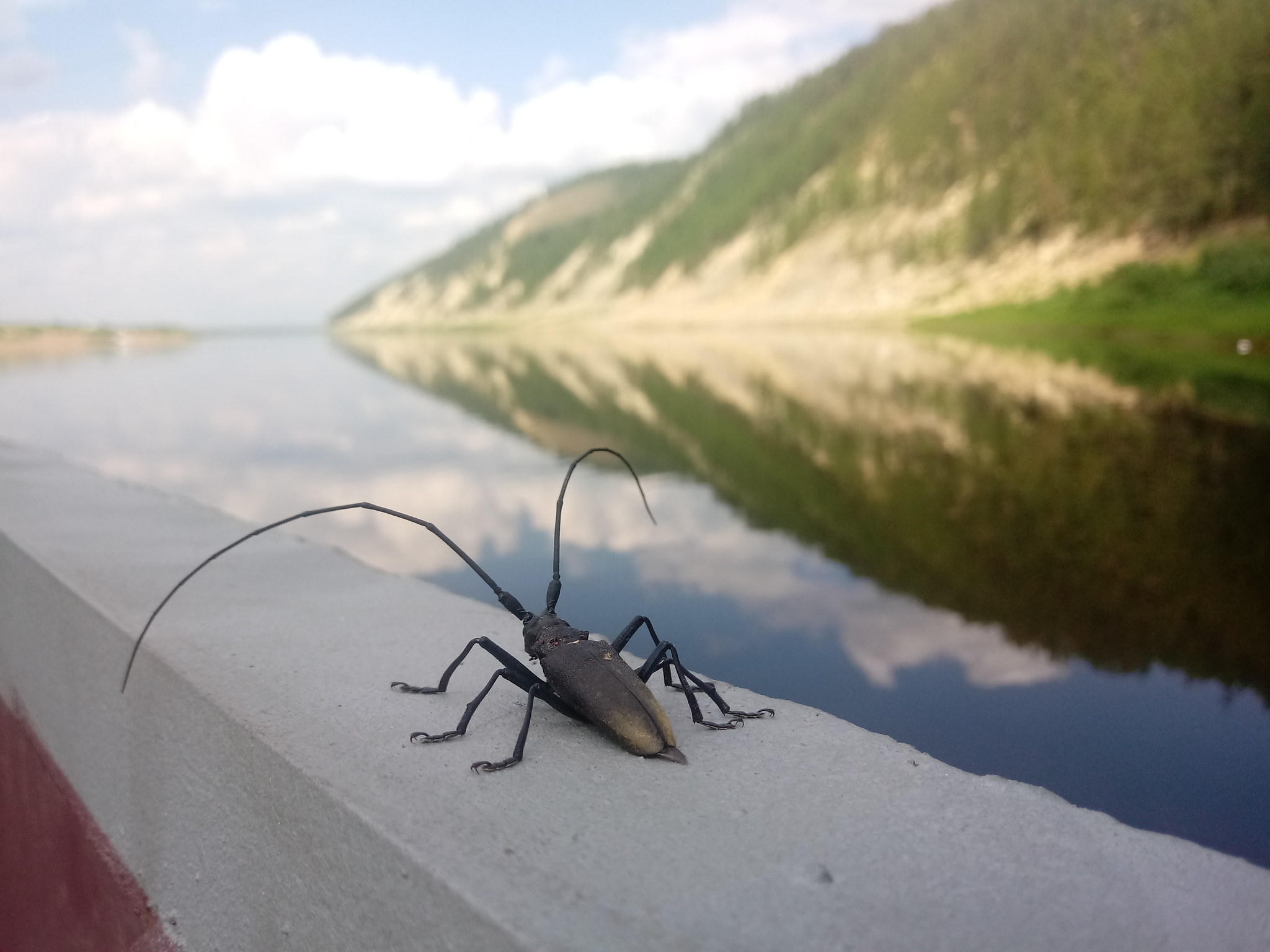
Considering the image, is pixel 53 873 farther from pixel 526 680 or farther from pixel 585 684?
pixel 585 684

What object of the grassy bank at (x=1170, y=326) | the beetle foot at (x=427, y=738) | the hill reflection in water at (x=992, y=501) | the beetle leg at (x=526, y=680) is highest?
the beetle leg at (x=526, y=680)

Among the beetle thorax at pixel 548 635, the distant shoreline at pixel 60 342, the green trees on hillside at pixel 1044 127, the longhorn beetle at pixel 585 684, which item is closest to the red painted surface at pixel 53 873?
the longhorn beetle at pixel 585 684

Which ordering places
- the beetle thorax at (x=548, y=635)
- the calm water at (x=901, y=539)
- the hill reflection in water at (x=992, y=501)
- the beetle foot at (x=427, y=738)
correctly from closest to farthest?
the beetle foot at (x=427, y=738)
the beetle thorax at (x=548, y=635)
the calm water at (x=901, y=539)
the hill reflection in water at (x=992, y=501)

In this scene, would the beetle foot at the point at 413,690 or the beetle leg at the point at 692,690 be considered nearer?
the beetle leg at the point at 692,690

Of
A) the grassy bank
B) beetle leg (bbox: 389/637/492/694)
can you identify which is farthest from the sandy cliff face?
beetle leg (bbox: 389/637/492/694)

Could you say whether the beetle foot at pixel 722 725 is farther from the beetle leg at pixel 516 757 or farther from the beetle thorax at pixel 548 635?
the beetle leg at pixel 516 757

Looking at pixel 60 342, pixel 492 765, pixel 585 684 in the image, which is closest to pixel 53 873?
pixel 492 765

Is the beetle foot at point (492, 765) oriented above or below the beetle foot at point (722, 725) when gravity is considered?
above

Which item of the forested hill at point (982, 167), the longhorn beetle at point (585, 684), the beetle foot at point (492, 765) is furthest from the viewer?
the forested hill at point (982, 167)
